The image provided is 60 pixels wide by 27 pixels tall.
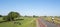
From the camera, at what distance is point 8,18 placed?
94125 mm

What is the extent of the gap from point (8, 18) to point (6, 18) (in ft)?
6.23

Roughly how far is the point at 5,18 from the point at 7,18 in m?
1.65

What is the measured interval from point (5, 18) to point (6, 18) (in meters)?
0.86

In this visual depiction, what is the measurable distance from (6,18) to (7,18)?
31.3 inches

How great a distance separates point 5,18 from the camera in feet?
302

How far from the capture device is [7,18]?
93.1 metres

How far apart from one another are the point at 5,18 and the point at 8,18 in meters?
2.75

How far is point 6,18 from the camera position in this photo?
92.6 metres
